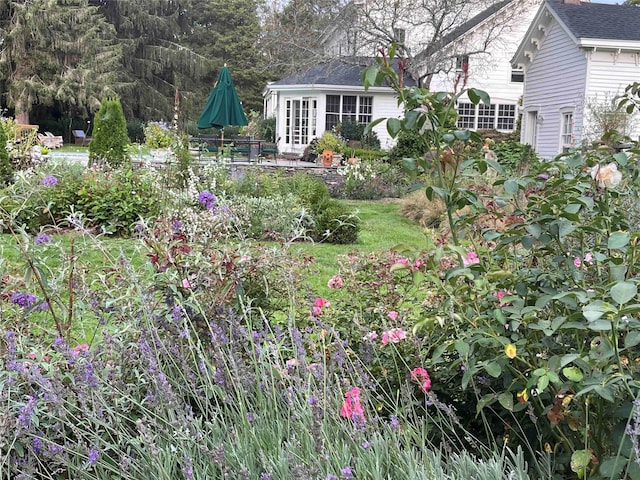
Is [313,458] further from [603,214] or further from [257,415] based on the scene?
[603,214]

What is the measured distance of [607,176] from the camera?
1883mm

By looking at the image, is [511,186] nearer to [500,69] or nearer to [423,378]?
[423,378]

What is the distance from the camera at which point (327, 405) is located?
1862 mm

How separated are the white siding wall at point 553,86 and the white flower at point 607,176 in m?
15.3

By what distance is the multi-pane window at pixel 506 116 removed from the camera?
26.2 metres

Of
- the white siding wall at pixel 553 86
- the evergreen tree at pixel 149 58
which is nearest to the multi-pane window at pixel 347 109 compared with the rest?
the white siding wall at pixel 553 86

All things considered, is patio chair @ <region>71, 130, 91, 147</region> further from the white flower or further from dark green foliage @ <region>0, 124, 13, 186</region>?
the white flower

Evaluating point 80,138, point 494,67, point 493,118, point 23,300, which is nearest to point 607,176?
point 23,300

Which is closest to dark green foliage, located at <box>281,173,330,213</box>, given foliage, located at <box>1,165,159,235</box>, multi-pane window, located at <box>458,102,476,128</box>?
foliage, located at <box>1,165,159,235</box>

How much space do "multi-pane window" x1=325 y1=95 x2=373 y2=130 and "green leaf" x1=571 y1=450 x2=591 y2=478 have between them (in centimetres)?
2429

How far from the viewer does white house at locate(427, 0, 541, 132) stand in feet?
80.1

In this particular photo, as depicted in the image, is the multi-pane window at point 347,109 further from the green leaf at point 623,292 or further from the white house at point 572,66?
the green leaf at point 623,292

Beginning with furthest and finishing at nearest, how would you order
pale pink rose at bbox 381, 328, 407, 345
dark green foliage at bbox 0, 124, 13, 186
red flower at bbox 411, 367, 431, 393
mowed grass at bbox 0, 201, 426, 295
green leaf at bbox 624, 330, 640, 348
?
1. dark green foliage at bbox 0, 124, 13, 186
2. mowed grass at bbox 0, 201, 426, 295
3. pale pink rose at bbox 381, 328, 407, 345
4. red flower at bbox 411, 367, 431, 393
5. green leaf at bbox 624, 330, 640, 348

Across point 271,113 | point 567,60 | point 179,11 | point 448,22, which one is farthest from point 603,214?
point 179,11
